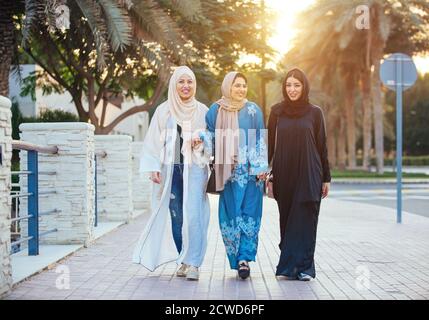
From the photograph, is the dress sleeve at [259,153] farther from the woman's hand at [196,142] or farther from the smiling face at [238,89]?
the woman's hand at [196,142]

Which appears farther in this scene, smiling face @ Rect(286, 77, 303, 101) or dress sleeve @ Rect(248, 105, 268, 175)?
dress sleeve @ Rect(248, 105, 268, 175)

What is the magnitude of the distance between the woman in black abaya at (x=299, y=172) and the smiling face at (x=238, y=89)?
1.14 feet

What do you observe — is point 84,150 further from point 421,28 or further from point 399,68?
point 421,28

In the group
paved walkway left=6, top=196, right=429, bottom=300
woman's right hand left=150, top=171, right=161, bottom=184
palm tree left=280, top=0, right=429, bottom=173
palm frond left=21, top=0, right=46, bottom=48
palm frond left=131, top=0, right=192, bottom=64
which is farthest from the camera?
palm tree left=280, top=0, right=429, bottom=173

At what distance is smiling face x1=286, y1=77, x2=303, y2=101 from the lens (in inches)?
276

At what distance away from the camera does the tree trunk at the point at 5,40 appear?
1522 cm

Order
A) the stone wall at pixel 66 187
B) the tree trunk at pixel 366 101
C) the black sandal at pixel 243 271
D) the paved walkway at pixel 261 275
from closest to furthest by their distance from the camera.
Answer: the paved walkway at pixel 261 275 < the black sandal at pixel 243 271 < the stone wall at pixel 66 187 < the tree trunk at pixel 366 101

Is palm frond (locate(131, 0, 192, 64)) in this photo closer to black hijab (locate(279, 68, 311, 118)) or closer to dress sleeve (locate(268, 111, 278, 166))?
dress sleeve (locate(268, 111, 278, 166))

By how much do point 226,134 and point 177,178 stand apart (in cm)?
62

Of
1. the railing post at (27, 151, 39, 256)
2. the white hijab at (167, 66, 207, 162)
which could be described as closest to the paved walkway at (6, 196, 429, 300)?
the railing post at (27, 151, 39, 256)

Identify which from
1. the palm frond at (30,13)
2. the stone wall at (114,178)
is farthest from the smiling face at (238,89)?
the palm frond at (30,13)

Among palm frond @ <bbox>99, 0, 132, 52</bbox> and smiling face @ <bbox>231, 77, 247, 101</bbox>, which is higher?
palm frond @ <bbox>99, 0, 132, 52</bbox>

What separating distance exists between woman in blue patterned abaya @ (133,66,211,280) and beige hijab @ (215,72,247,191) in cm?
15

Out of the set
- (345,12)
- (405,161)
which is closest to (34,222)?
(345,12)
